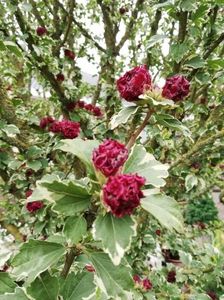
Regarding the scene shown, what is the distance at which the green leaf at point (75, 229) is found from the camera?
89 cm

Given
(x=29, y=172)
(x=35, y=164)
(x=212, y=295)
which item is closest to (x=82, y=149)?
(x=35, y=164)

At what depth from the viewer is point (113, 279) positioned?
92cm

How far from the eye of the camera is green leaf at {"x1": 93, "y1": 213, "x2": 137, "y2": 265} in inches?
30.7

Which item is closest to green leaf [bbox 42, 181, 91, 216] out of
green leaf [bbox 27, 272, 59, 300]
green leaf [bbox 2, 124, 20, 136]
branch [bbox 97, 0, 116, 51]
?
green leaf [bbox 27, 272, 59, 300]

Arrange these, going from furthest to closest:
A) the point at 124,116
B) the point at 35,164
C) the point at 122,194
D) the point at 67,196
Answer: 1. the point at 35,164
2. the point at 124,116
3. the point at 67,196
4. the point at 122,194

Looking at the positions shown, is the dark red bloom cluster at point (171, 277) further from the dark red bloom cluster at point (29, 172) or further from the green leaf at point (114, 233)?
the green leaf at point (114, 233)

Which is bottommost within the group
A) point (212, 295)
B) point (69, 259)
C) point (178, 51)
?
point (212, 295)

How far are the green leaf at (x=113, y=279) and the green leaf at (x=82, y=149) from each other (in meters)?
0.24

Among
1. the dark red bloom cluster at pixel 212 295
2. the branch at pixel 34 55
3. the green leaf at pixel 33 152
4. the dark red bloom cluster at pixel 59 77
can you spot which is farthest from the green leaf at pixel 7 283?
the dark red bloom cluster at pixel 212 295

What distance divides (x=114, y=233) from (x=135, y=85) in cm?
43

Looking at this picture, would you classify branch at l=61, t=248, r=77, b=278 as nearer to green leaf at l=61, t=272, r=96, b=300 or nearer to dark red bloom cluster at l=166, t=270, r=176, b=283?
green leaf at l=61, t=272, r=96, b=300

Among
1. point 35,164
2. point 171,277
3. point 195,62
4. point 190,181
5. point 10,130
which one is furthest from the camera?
point 171,277

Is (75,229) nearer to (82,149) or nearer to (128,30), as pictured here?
(82,149)

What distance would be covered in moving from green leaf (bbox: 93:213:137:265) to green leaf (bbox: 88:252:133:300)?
0.15 metres
